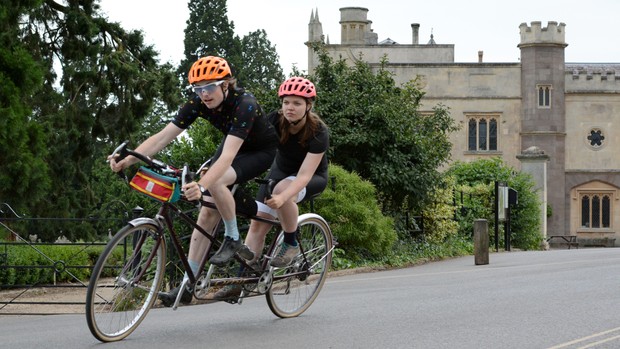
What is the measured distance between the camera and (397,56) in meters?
65.7

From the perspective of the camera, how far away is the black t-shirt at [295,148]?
7629mm

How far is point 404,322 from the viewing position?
8.14 metres

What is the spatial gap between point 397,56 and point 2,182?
47.4m

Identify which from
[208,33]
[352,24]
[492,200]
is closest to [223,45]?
[208,33]

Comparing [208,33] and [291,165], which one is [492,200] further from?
[208,33]

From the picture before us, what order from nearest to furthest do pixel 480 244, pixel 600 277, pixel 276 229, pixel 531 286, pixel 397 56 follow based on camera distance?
pixel 276 229
pixel 531 286
pixel 600 277
pixel 480 244
pixel 397 56

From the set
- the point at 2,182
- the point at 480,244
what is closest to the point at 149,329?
the point at 480,244

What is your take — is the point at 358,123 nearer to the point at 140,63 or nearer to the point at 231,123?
the point at 140,63

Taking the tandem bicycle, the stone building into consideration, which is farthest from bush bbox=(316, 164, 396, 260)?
the stone building

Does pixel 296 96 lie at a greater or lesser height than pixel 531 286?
greater

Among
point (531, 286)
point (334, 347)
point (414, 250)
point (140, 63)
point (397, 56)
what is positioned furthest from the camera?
point (397, 56)

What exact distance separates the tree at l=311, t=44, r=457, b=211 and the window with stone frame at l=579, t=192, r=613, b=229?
41.3 meters

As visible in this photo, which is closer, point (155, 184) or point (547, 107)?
point (155, 184)

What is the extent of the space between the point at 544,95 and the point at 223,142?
181 feet
